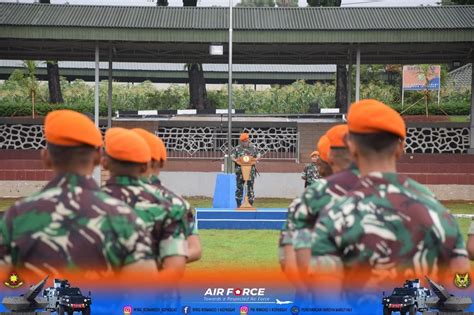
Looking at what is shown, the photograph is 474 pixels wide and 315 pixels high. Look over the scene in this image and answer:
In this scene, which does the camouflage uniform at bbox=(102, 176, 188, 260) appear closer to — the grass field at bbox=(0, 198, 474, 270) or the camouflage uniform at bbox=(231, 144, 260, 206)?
the grass field at bbox=(0, 198, 474, 270)

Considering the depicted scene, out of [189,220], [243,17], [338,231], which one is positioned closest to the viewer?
[338,231]

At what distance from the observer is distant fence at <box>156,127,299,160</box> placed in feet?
107

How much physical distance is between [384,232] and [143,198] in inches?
67.1

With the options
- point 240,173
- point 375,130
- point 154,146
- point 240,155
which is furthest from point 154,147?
point 240,173

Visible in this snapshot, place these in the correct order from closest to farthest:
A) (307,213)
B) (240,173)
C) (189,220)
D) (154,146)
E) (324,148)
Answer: (307,213), (189,220), (154,146), (324,148), (240,173)

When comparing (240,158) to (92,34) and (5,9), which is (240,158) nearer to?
(92,34)

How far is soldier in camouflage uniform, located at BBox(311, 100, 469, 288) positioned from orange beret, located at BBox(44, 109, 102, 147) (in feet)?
3.42

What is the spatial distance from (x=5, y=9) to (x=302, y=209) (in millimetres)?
25184

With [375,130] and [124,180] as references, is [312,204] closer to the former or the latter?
[375,130]

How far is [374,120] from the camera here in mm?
4238

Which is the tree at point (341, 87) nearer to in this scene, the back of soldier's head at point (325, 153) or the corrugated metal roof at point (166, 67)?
the corrugated metal roof at point (166, 67)

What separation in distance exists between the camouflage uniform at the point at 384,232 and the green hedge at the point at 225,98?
32.5 metres

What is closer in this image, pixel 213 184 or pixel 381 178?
pixel 381 178

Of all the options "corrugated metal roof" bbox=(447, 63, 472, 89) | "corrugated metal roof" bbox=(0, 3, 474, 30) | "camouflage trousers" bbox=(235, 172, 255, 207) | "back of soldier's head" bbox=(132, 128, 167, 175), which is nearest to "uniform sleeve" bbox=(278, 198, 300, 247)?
"back of soldier's head" bbox=(132, 128, 167, 175)
